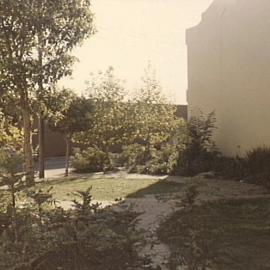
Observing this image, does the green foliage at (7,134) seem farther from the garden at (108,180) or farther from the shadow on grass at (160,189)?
the shadow on grass at (160,189)

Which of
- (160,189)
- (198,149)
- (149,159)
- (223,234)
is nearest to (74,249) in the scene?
(223,234)

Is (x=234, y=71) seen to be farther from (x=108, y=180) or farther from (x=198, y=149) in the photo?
(x=108, y=180)

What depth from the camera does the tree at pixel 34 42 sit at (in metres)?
11.9

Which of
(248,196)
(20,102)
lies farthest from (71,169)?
(248,196)

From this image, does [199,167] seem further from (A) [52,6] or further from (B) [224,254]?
(B) [224,254]

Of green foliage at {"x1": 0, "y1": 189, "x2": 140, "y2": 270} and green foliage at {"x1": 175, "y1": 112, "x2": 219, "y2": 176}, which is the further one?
green foliage at {"x1": 175, "y1": 112, "x2": 219, "y2": 176}

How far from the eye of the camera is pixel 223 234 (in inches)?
272

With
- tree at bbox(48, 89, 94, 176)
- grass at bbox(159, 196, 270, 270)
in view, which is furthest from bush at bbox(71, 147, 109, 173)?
grass at bbox(159, 196, 270, 270)

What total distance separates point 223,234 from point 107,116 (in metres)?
13.7

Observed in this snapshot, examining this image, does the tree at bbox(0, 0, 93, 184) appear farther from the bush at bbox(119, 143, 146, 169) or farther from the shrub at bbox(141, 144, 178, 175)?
the bush at bbox(119, 143, 146, 169)

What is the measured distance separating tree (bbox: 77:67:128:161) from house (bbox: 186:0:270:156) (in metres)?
3.17

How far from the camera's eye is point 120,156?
20.1m

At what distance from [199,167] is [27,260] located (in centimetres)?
1130

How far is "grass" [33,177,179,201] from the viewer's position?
11036 millimetres
